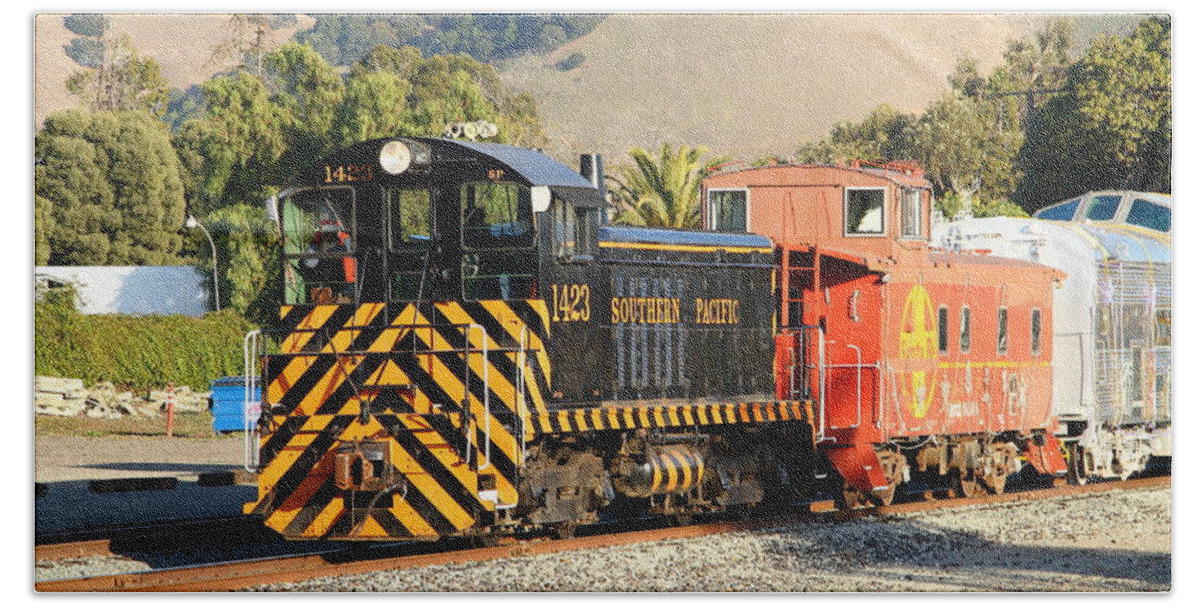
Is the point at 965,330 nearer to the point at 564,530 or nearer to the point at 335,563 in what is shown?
the point at 564,530

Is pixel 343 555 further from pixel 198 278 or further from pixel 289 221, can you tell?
pixel 198 278

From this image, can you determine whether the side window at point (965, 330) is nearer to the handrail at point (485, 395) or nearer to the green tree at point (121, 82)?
the handrail at point (485, 395)

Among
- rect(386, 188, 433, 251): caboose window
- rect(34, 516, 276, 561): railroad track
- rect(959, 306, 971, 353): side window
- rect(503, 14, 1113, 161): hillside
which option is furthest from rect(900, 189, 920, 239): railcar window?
rect(34, 516, 276, 561): railroad track

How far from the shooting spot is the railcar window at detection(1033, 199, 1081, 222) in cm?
1739

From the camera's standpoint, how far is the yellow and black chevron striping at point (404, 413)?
11828 mm

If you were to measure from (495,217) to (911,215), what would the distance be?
20.3ft

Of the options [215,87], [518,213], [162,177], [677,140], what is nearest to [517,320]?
[518,213]

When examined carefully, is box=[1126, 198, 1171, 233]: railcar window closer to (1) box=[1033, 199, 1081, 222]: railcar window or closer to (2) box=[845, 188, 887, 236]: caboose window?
(1) box=[1033, 199, 1081, 222]: railcar window

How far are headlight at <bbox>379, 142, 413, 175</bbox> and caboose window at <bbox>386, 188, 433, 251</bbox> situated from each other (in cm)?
18

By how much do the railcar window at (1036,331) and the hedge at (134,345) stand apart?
30.3ft

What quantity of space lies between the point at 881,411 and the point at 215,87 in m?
7.46

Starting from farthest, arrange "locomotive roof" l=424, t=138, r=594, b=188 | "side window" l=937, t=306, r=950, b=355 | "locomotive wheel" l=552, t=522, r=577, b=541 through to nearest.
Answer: "side window" l=937, t=306, r=950, b=355, "locomotive wheel" l=552, t=522, r=577, b=541, "locomotive roof" l=424, t=138, r=594, b=188

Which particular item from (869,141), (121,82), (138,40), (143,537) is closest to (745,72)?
(869,141)

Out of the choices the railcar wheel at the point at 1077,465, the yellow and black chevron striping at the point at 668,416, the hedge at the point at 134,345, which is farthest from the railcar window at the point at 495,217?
the railcar wheel at the point at 1077,465
